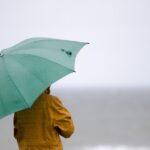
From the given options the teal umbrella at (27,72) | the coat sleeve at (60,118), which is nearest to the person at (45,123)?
the coat sleeve at (60,118)

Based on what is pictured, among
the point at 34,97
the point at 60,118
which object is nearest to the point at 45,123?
the point at 60,118

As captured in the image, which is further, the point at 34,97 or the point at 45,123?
the point at 45,123

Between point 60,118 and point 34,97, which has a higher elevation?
point 34,97

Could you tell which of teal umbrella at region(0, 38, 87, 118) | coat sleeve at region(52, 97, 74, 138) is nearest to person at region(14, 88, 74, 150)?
coat sleeve at region(52, 97, 74, 138)

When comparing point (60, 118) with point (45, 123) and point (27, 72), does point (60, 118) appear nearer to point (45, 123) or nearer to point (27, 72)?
point (45, 123)

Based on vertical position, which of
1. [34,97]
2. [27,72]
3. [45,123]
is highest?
[27,72]

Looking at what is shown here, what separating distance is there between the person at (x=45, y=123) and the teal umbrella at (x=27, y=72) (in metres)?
0.13

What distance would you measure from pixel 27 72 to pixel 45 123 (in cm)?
33

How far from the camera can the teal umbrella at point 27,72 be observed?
2701mm

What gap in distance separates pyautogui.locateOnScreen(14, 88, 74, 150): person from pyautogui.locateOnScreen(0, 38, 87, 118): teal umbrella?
0.13 meters

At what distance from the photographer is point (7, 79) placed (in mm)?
2770

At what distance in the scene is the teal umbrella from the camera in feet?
8.86

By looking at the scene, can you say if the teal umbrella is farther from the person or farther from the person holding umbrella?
the person

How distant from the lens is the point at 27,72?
279 centimetres
